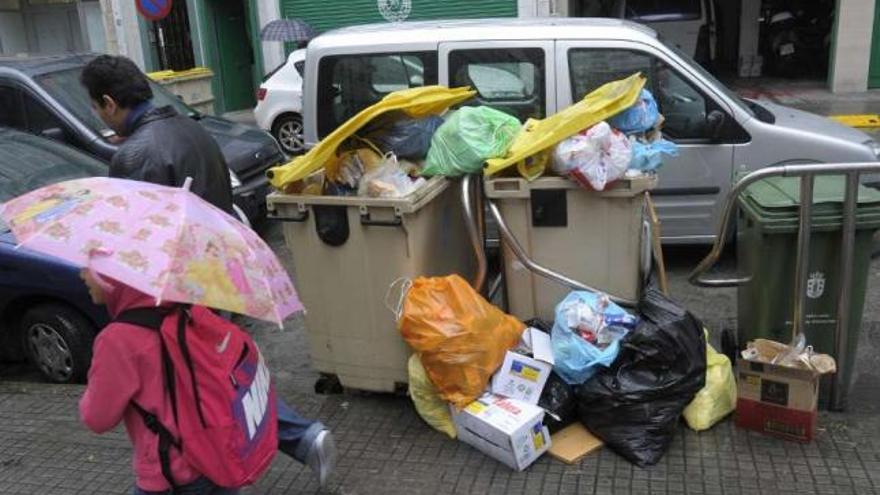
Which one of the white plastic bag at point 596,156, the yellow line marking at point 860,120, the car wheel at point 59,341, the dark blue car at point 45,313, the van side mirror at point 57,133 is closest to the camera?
the white plastic bag at point 596,156

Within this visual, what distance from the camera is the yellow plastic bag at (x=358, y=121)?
12.4 ft

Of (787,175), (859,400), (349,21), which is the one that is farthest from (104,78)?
(349,21)

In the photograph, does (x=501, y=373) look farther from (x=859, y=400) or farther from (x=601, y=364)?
(x=859, y=400)

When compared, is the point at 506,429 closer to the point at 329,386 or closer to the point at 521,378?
the point at 521,378

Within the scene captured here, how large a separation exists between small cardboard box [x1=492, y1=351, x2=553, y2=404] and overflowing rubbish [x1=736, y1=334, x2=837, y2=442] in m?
0.86

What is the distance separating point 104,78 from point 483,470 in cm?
226

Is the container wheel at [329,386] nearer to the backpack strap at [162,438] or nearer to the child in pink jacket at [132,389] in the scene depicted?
the child in pink jacket at [132,389]

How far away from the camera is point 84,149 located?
23.1 ft

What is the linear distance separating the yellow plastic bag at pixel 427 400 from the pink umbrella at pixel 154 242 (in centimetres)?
141

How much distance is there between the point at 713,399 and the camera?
3.70 m

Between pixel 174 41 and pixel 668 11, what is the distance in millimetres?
9914

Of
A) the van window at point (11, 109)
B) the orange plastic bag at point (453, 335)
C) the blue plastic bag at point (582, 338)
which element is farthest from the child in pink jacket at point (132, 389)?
the van window at point (11, 109)

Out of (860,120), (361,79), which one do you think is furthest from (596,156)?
(860,120)

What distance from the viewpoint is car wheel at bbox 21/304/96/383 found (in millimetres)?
4715
